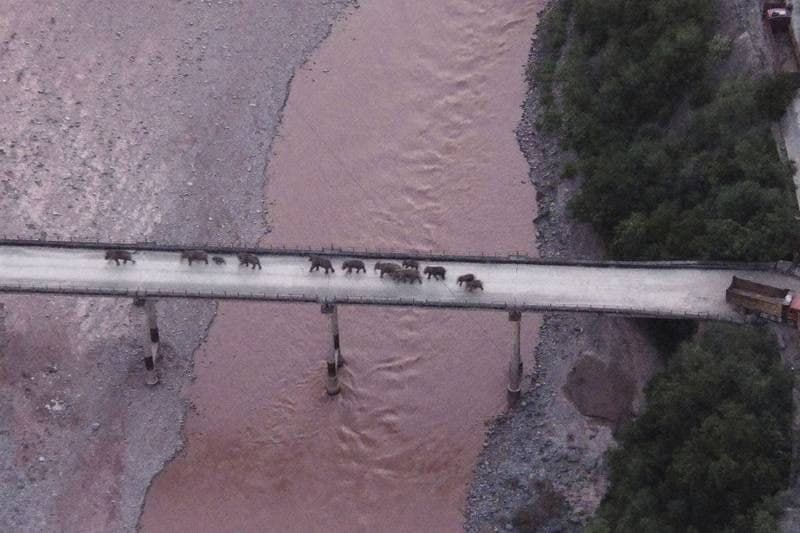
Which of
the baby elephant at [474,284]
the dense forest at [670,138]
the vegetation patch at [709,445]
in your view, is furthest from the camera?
the dense forest at [670,138]

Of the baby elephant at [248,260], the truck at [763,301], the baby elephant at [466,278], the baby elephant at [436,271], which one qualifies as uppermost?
the baby elephant at [248,260]

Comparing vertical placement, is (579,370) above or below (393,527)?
above

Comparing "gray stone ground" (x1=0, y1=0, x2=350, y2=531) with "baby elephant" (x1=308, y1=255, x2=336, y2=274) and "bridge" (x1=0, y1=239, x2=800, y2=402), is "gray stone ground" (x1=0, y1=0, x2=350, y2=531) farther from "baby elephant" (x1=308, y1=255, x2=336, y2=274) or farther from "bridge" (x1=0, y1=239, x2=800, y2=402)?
"baby elephant" (x1=308, y1=255, x2=336, y2=274)

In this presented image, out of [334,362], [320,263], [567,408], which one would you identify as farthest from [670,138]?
[334,362]

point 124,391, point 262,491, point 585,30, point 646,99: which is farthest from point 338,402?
point 585,30

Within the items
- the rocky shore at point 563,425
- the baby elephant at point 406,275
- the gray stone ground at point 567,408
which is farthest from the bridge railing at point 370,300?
the rocky shore at point 563,425

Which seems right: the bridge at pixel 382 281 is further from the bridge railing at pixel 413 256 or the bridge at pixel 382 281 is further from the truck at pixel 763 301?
the truck at pixel 763 301

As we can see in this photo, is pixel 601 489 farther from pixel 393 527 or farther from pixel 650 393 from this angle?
pixel 393 527
